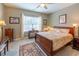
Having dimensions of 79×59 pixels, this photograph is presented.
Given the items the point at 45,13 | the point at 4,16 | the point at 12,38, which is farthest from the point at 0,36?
the point at 45,13

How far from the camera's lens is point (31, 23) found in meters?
1.91

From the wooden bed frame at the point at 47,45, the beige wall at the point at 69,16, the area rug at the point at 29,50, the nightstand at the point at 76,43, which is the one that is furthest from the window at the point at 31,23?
the nightstand at the point at 76,43

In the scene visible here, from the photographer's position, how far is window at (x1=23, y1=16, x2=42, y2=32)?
6.03 feet

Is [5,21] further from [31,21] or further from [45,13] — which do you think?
[45,13]

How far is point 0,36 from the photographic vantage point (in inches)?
67.6

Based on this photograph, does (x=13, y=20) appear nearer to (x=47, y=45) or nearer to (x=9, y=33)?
(x=9, y=33)

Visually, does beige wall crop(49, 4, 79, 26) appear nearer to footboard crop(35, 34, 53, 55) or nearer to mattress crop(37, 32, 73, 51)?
mattress crop(37, 32, 73, 51)

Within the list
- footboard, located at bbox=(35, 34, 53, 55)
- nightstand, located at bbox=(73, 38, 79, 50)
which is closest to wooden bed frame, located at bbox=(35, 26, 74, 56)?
footboard, located at bbox=(35, 34, 53, 55)

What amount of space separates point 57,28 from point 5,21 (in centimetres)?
113

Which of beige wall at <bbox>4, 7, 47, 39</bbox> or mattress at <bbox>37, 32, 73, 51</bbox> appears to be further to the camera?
mattress at <bbox>37, 32, 73, 51</bbox>

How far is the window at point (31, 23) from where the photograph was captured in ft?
6.03

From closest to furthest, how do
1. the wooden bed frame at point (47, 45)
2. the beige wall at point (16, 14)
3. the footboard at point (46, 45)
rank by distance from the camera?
the beige wall at point (16, 14) < the wooden bed frame at point (47, 45) < the footboard at point (46, 45)

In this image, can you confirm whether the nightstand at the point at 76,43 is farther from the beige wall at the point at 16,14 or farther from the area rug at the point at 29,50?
the beige wall at the point at 16,14

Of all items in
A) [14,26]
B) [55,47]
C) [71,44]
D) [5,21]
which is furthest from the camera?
[55,47]
